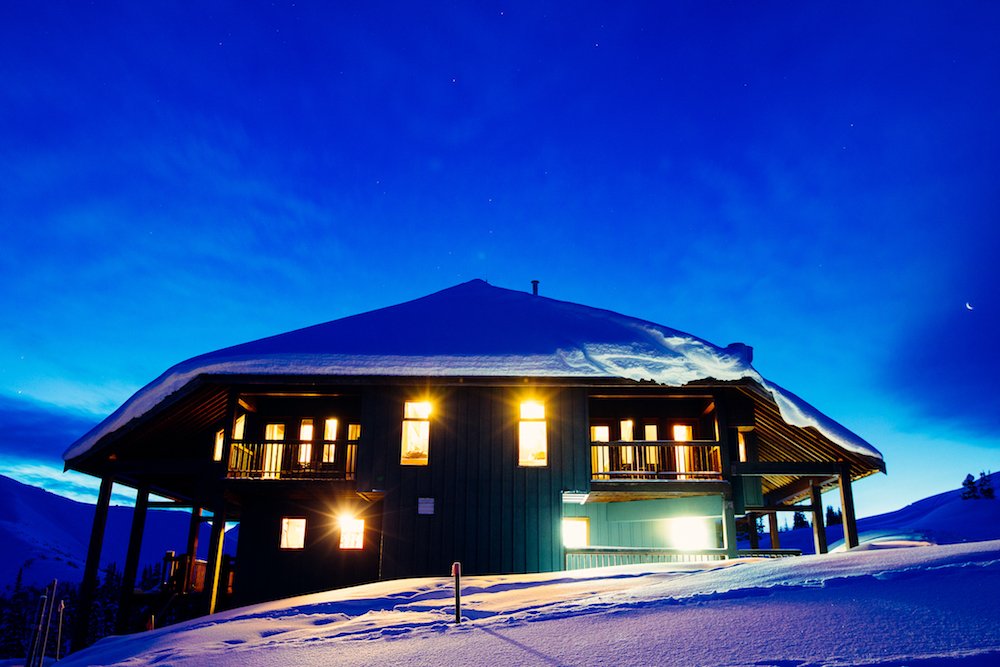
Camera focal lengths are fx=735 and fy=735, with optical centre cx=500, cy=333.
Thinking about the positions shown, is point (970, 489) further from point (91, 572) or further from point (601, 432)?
point (91, 572)

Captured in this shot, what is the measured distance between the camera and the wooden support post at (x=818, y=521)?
65.7ft

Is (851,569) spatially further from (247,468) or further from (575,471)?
(247,468)

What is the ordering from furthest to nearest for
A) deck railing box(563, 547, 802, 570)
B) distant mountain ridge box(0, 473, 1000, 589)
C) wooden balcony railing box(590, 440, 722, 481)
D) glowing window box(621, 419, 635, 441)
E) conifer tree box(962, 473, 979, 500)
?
conifer tree box(962, 473, 979, 500), distant mountain ridge box(0, 473, 1000, 589), glowing window box(621, 419, 635, 441), wooden balcony railing box(590, 440, 722, 481), deck railing box(563, 547, 802, 570)

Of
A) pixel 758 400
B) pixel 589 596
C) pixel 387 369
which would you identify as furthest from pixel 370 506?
pixel 589 596

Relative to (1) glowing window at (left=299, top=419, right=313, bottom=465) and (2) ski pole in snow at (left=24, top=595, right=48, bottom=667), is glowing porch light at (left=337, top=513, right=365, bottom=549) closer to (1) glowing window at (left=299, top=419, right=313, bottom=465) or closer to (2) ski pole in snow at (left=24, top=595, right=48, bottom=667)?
(1) glowing window at (left=299, top=419, right=313, bottom=465)

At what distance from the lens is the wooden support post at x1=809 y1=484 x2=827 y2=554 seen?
20.0 m

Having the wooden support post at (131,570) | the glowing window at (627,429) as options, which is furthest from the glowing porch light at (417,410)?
the wooden support post at (131,570)

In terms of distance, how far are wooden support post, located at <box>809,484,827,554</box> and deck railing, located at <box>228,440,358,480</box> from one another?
41.3ft

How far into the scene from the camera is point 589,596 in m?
9.13

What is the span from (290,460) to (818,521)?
14640mm

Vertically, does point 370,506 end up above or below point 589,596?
above

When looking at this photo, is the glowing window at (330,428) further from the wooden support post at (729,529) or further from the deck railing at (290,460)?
the wooden support post at (729,529)

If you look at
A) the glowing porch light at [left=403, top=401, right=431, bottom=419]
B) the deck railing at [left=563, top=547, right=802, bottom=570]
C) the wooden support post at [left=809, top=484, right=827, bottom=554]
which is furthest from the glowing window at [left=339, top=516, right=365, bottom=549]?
the wooden support post at [left=809, top=484, right=827, bottom=554]

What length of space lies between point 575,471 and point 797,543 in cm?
4713
